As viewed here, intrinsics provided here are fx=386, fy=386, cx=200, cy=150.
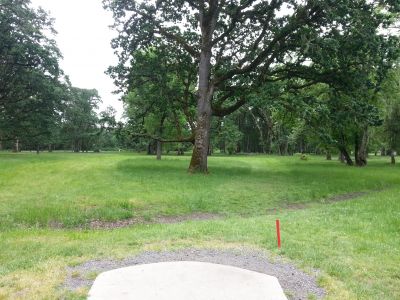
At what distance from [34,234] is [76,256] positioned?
3.21 metres

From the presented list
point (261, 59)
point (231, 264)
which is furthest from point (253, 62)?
point (231, 264)

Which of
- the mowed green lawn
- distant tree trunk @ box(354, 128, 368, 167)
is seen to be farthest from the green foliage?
distant tree trunk @ box(354, 128, 368, 167)

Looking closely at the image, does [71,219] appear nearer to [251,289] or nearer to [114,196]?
[114,196]

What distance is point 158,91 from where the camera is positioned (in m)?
25.5

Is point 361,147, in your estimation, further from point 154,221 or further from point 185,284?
point 185,284

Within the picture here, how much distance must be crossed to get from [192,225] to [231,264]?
12.3 feet

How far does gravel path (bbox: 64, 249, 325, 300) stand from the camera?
5.49m

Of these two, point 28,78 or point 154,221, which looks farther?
point 28,78

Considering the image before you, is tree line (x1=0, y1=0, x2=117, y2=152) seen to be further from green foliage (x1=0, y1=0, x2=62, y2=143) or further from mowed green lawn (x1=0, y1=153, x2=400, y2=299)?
mowed green lawn (x1=0, y1=153, x2=400, y2=299)

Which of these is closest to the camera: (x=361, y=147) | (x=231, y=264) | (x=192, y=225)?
(x=231, y=264)

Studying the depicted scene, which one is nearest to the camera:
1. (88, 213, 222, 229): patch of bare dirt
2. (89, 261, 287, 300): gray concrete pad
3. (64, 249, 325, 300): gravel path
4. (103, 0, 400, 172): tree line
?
(89, 261, 287, 300): gray concrete pad

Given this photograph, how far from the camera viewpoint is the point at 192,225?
10.3 metres

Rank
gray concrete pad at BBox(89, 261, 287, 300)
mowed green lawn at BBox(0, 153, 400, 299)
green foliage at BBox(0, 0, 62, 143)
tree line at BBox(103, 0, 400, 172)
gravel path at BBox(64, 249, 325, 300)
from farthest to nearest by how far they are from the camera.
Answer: green foliage at BBox(0, 0, 62, 143), tree line at BBox(103, 0, 400, 172), mowed green lawn at BBox(0, 153, 400, 299), gravel path at BBox(64, 249, 325, 300), gray concrete pad at BBox(89, 261, 287, 300)

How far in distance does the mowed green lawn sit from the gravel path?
0.22 metres
